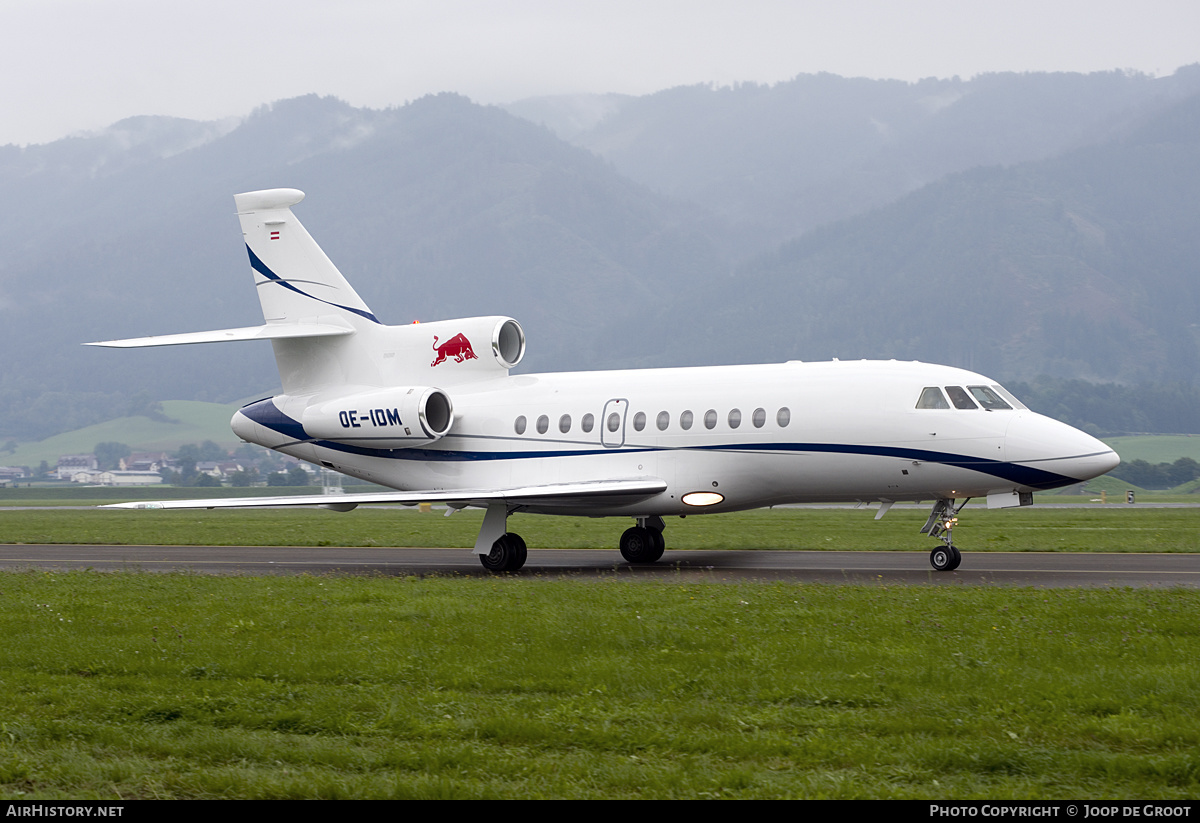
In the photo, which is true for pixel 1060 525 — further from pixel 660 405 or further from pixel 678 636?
pixel 678 636

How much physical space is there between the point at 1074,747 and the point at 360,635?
7409 mm

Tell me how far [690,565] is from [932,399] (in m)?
5.54

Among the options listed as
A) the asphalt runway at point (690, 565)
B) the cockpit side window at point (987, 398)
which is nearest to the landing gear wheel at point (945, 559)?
the asphalt runway at point (690, 565)

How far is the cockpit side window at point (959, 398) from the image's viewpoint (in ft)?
70.3

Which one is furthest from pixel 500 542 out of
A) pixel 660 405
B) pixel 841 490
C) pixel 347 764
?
pixel 347 764

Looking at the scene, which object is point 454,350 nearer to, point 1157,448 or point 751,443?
point 751,443

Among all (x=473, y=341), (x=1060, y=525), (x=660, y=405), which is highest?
(x=473, y=341)

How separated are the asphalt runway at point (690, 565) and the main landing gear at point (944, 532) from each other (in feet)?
0.78

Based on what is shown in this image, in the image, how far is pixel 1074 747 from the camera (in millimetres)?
8062

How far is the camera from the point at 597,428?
960 inches

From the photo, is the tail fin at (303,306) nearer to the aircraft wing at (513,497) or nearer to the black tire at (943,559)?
the aircraft wing at (513,497)

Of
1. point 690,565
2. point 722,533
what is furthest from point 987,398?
point 722,533

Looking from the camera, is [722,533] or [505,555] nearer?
[505,555]

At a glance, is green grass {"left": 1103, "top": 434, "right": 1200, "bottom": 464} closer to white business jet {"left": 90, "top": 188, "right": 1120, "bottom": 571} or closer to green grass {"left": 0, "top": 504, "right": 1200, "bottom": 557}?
green grass {"left": 0, "top": 504, "right": 1200, "bottom": 557}
